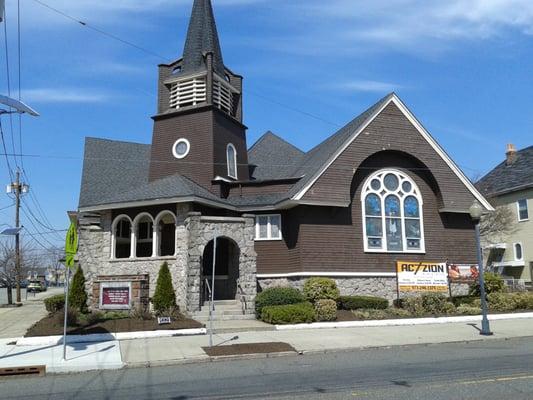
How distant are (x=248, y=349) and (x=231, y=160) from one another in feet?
50.6

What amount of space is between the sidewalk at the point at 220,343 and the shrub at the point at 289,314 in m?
0.65

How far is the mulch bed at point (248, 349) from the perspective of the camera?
526 inches

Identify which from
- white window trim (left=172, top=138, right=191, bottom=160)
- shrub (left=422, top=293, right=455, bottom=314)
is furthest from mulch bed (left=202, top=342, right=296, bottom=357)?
white window trim (left=172, top=138, right=191, bottom=160)

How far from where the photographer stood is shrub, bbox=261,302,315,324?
18359mm

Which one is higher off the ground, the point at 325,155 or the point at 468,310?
the point at 325,155

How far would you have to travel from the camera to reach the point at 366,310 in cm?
2069

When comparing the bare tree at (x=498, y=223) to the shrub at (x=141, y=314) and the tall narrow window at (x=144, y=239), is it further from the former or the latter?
the shrub at (x=141, y=314)

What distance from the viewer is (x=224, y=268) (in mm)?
24328

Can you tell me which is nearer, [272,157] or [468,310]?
[468,310]

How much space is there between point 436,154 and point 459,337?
1164 centimetres

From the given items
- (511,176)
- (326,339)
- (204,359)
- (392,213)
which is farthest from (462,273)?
(511,176)

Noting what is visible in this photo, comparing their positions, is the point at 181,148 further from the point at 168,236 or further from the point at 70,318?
the point at 70,318

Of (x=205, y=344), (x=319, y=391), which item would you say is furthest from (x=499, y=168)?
(x=319, y=391)

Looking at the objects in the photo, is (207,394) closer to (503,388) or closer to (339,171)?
(503,388)
